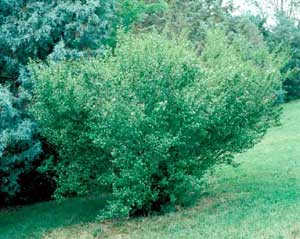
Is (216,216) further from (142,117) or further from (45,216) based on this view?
(45,216)

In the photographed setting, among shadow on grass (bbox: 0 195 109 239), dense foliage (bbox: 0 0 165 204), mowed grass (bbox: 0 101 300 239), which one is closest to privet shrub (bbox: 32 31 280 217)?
mowed grass (bbox: 0 101 300 239)

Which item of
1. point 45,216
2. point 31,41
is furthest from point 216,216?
point 31,41

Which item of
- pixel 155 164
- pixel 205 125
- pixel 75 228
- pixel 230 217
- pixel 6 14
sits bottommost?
pixel 75 228

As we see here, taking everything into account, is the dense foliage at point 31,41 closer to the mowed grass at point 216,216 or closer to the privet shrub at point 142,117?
the privet shrub at point 142,117

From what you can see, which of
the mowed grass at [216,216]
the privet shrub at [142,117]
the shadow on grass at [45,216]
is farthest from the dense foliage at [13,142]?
the mowed grass at [216,216]

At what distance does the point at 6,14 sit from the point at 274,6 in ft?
130

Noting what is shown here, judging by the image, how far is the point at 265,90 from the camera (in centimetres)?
1134

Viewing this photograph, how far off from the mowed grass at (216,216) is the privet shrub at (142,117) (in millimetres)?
476

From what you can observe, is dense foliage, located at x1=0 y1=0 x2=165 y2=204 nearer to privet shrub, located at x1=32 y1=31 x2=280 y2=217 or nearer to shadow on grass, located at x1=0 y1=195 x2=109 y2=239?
privet shrub, located at x1=32 y1=31 x2=280 y2=217

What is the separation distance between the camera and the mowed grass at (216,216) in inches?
340

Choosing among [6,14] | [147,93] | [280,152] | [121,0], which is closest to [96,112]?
[147,93]

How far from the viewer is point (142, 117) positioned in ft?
30.2

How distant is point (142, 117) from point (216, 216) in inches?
93.5

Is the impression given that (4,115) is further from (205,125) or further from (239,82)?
(239,82)
